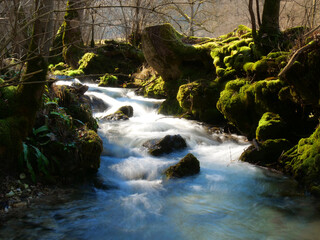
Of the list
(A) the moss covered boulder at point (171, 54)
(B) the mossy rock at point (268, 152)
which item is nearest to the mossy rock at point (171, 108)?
(A) the moss covered boulder at point (171, 54)

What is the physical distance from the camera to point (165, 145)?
7715 millimetres

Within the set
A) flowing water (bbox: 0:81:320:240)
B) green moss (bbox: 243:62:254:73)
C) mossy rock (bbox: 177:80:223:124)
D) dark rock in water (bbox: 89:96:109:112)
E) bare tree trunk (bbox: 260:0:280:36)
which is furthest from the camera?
dark rock in water (bbox: 89:96:109:112)

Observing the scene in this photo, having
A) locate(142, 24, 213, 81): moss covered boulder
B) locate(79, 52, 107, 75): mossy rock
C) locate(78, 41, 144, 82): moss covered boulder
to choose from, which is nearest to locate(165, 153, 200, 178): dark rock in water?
locate(142, 24, 213, 81): moss covered boulder

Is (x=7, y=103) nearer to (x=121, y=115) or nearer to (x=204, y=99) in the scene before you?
(x=121, y=115)

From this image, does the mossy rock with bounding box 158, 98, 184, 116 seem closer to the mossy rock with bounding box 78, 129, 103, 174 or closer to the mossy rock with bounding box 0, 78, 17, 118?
the mossy rock with bounding box 78, 129, 103, 174

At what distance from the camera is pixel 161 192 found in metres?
5.53

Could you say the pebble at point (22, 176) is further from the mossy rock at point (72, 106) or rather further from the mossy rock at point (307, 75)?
the mossy rock at point (307, 75)

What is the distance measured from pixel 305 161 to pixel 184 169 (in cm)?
249

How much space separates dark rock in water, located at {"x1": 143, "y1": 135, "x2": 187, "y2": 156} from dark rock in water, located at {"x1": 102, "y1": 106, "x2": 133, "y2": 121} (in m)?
3.28

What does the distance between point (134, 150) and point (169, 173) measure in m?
1.93

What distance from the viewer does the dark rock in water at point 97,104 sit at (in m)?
12.3

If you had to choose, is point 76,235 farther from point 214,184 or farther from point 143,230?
point 214,184

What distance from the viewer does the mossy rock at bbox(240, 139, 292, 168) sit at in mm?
6469

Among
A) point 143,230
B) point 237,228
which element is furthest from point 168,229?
point 237,228
